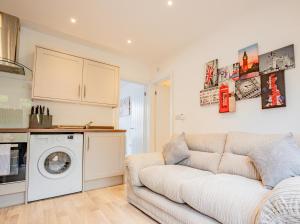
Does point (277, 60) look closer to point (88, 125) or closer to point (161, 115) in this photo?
point (161, 115)

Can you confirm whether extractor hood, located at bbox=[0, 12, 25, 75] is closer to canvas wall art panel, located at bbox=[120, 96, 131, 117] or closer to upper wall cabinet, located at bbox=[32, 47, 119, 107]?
upper wall cabinet, located at bbox=[32, 47, 119, 107]

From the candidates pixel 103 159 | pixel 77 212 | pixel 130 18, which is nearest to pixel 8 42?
pixel 130 18

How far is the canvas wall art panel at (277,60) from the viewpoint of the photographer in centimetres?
195

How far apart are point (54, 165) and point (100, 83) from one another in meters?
1.51

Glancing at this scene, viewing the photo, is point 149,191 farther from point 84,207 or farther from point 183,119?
point 183,119

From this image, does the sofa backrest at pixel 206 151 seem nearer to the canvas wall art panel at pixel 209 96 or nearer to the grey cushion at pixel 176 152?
the grey cushion at pixel 176 152

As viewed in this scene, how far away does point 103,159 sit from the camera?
280 cm

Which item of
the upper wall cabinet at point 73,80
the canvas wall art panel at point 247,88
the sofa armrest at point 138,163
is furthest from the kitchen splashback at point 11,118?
the canvas wall art panel at point 247,88

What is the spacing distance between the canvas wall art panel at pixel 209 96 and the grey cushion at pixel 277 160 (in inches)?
49.8

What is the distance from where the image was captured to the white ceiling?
2279 millimetres

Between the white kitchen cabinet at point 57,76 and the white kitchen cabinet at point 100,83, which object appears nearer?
the white kitchen cabinet at point 57,76

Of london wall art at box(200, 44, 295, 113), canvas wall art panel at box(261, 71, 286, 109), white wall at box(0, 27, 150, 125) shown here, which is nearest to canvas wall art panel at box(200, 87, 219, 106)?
london wall art at box(200, 44, 295, 113)

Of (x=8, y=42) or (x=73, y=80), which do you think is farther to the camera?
(x=73, y=80)

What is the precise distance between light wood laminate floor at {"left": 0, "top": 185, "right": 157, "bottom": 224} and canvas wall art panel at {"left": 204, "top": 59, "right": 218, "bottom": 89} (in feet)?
6.77
